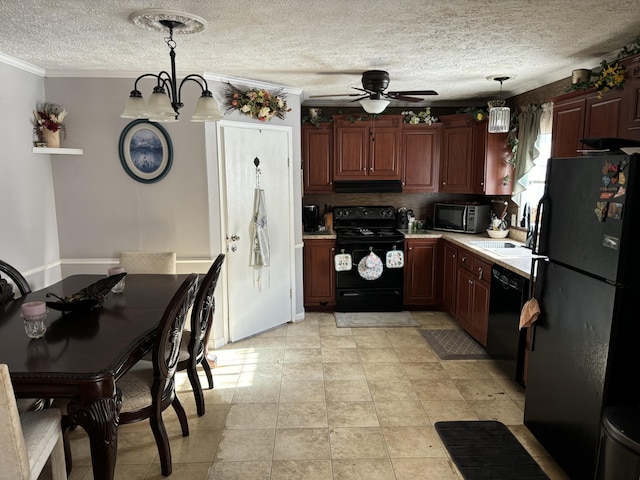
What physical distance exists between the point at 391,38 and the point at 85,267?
3179mm

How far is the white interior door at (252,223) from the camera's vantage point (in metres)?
4.04

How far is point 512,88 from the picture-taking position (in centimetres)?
452

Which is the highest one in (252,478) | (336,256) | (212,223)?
(212,223)

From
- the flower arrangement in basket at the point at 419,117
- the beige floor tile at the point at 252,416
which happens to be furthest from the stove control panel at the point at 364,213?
the beige floor tile at the point at 252,416

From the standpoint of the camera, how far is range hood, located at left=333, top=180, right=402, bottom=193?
5.14 m

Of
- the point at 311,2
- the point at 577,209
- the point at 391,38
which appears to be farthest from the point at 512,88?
the point at 311,2

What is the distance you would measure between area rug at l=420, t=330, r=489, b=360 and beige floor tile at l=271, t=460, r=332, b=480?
5.93ft

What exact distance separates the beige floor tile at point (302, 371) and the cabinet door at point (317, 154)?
7.15 ft

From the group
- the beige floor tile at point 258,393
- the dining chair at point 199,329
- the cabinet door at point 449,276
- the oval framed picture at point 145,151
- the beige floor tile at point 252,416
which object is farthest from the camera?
the cabinet door at point 449,276

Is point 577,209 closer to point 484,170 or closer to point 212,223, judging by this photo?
point 484,170

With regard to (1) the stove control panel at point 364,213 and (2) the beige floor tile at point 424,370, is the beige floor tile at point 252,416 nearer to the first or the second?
(2) the beige floor tile at point 424,370

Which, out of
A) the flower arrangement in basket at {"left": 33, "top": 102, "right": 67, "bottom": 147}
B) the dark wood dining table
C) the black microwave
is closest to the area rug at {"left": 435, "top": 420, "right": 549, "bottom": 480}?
the dark wood dining table

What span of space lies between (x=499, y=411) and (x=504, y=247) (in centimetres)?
190

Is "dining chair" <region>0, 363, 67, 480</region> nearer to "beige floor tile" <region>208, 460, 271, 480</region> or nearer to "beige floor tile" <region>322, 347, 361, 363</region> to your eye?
"beige floor tile" <region>208, 460, 271, 480</region>
